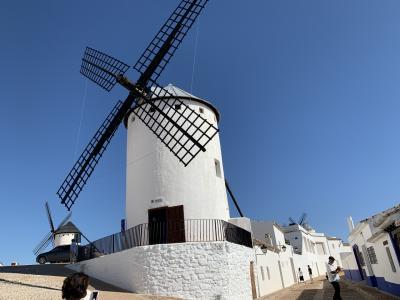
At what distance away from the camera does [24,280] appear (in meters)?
12.3

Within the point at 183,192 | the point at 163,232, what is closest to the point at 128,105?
the point at 183,192

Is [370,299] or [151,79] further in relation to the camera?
[151,79]

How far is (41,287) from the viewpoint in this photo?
11148 millimetres

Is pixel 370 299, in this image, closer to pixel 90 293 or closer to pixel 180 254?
pixel 180 254

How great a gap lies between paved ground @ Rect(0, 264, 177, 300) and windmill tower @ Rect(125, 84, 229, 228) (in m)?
3.47

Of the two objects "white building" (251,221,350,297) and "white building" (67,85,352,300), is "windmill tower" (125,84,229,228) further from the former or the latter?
"white building" (251,221,350,297)

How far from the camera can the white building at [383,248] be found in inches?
458

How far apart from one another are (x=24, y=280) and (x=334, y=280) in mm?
10912

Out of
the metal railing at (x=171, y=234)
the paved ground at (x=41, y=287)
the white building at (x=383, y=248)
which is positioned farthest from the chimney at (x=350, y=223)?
the paved ground at (x=41, y=287)

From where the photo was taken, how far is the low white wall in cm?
1192

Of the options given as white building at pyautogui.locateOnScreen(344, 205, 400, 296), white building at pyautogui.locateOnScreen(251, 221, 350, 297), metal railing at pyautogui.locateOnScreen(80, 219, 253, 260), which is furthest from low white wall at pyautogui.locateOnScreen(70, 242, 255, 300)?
white building at pyautogui.locateOnScreen(344, 205, 400, 296)

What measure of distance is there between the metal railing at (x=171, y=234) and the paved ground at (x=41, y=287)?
1715mm

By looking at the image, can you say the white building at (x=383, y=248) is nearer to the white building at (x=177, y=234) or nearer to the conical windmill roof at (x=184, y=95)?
the white building at (x=177, y=234)

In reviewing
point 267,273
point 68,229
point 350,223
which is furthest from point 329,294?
point 68,229
